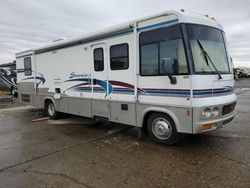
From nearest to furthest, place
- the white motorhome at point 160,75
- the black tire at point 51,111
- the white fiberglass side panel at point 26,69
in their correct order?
the white motorhome at point 160,75, the black tire at point 51,111, the white fiberglass side panel at point 26,69

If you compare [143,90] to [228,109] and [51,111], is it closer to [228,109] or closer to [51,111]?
[228,109]

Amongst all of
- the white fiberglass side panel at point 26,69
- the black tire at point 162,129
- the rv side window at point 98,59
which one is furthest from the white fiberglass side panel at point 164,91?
the white fiberglass side panel at point 26,69

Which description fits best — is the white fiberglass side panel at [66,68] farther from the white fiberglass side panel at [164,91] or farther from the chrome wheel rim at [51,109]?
the white fiberglass side panel at [164,91]

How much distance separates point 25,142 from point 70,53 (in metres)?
3.19

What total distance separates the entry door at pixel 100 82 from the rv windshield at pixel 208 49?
2.50m

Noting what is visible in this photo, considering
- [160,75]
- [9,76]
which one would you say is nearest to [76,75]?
[160,75]

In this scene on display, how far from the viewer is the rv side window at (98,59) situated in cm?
672

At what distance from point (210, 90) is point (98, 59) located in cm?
325

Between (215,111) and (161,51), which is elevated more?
(161,51)

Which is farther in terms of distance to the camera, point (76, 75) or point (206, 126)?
point (76, 75)

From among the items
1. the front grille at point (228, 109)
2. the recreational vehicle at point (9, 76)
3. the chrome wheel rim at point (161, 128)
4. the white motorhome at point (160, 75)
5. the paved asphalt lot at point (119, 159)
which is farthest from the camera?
the recreational vehicle at point (9, 76)

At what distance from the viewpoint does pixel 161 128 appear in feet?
18.0

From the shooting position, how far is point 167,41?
5.18 metres

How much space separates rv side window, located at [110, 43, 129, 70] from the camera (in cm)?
604
